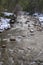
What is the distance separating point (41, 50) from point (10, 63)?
7.77ft

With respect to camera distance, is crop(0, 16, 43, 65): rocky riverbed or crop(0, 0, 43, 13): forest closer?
crop(0, 16, 43, 65): rocky riverbed

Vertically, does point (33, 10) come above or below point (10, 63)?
below

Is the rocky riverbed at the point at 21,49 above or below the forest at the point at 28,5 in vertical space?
above

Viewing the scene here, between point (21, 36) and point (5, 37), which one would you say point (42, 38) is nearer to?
point (21, 36)

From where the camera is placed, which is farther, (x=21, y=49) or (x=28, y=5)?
(x=28, y=5)

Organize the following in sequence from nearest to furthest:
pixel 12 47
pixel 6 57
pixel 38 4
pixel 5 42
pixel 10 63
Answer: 1. pixel 10 63
2. pixel 6 57
3. pixel 12 47
4. pixel 5 42
5. pixel 38 4

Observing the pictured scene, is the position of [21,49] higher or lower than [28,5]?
higher

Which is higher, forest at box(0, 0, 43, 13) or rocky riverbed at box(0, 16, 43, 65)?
rocky riverbed at box(0, 16, 43, 65)

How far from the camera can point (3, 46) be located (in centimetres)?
1027

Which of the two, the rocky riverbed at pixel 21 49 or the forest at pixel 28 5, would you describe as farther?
the forest at pixel 28 5

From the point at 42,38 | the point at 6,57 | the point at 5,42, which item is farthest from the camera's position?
the point at 42,38

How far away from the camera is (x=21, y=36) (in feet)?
42.2

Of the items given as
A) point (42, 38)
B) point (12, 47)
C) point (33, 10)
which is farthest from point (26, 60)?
point (33, 10)

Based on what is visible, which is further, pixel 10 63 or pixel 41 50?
pixel 41 50
